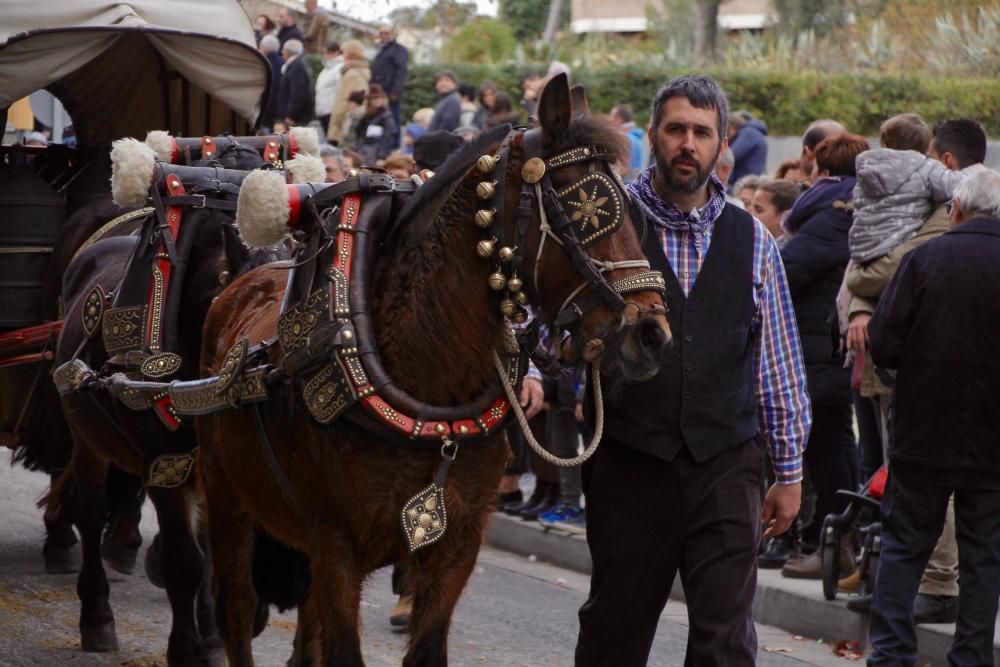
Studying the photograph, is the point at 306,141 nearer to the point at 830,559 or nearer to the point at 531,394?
the point at 531,394

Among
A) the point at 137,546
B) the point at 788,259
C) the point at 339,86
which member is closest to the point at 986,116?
the point at 339,86

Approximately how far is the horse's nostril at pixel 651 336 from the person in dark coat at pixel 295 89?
49.5 ft

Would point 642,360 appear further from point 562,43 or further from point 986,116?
point 562,43

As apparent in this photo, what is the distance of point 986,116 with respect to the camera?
59.3 ft

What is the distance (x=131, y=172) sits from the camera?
6582 mm

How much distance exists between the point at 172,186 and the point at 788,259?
140 inches

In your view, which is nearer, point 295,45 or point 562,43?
point 295,45

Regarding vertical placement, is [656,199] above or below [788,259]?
above

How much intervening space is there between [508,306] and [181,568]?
112 inches

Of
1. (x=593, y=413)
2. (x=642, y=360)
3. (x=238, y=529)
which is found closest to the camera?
(x=642, y=360)

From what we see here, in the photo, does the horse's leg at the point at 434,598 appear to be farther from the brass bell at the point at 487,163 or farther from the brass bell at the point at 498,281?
the brass bell at the point at 487,163

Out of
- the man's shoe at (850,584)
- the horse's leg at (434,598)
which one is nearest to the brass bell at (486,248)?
the horse's leg at (434,598)

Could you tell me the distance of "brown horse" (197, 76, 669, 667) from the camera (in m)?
4.32

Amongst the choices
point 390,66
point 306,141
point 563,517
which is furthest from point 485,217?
point 390,66
